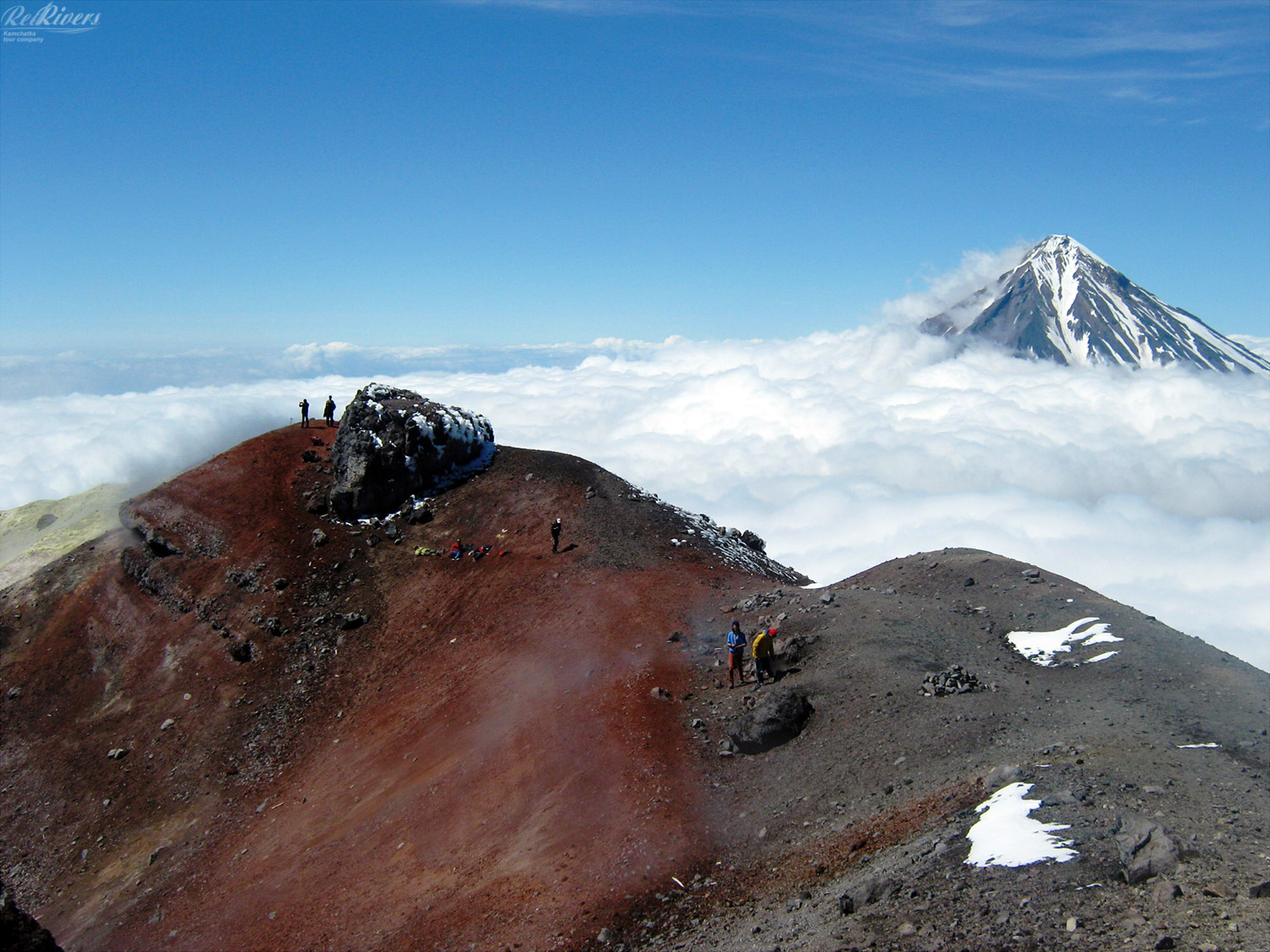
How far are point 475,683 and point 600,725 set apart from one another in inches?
206

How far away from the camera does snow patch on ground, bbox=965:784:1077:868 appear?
8961 millimetres

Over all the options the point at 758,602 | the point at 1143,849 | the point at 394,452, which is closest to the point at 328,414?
the point at 394,452

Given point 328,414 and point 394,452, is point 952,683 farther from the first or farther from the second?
point 328,414

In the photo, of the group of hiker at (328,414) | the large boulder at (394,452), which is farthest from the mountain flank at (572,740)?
the group of hiker at (328,414)

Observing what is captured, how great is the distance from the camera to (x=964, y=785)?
38.0 ft

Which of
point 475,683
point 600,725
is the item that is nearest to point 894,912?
point 600,725

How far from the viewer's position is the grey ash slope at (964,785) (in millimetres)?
8055

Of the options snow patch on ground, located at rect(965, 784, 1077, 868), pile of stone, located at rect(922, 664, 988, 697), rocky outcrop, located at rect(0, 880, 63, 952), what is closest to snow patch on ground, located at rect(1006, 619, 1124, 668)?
pile of stone, located at rect(922, 664, 988, 697)

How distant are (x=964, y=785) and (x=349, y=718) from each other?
16.1m

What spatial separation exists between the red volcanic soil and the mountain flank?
0.09 m

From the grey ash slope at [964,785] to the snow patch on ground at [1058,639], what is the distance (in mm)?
303

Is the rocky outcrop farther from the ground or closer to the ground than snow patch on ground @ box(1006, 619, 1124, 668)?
farther from the ground

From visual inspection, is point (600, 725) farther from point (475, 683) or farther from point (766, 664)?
point (475, 683)

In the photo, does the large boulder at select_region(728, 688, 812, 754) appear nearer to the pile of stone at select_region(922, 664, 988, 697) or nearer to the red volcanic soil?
the red volcanic soil
